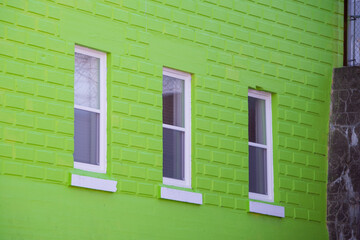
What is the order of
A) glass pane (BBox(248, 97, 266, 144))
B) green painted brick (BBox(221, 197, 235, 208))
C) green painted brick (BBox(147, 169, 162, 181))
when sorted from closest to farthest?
green painted brick (BBox(147, 169, 162, 181))
green painted brick (BBox(221, 197, 235, 208))
glass pane (BBox(248, 97, 266, 144))

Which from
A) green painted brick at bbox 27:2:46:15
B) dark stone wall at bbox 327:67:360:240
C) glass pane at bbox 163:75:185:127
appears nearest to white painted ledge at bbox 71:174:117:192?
glass pane at bbox 163:75:185:127

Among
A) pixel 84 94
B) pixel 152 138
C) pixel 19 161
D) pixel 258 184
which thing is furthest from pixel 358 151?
pixel 19 161

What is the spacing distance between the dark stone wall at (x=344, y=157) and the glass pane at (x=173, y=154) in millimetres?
3341

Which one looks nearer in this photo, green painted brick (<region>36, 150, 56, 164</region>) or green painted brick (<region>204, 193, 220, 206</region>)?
green painted brick (<region>36, 150, 56, 164</region>)

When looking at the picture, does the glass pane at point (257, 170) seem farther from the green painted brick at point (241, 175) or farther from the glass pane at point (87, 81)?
the glass pane at point (87, 81)

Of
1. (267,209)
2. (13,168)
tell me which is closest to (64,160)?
(13,168)

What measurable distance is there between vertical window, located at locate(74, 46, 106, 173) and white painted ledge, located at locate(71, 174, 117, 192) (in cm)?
26

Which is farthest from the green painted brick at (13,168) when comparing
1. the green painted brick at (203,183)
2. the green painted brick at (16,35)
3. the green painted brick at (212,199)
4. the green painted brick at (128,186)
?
the green painted brick at (212,199)

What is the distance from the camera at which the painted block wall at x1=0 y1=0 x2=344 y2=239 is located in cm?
1312

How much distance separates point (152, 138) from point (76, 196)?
182 cm

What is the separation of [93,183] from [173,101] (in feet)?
8.05

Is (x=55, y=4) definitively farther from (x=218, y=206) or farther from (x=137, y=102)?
(x=218, y=206)

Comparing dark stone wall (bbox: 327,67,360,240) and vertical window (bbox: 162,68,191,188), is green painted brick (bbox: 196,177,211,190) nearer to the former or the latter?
vertical window (bbox: 162,68,191,188)

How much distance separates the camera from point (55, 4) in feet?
45.2
